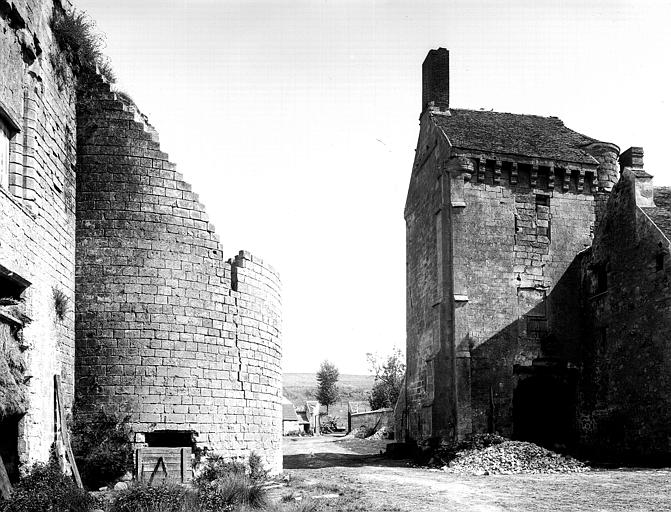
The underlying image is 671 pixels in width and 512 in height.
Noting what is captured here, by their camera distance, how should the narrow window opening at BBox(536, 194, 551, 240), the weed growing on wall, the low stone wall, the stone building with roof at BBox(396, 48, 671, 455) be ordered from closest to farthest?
the weed growing on wall
the stone building with roof at BBox(396, 48, 671, 455)
the narrow window opening at BBox(536, 194, 551, 240)
the low stone wall

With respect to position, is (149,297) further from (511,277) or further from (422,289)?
(422,289)

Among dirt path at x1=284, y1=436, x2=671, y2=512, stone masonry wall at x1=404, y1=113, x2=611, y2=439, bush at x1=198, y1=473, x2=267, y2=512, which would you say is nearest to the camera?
bush at x1=198, y1=473, x2=267, y2=512

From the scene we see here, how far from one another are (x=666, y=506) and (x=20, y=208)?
11.4 meters

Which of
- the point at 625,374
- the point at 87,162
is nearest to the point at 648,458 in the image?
the point at 625,374

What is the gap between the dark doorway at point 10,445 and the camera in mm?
11148

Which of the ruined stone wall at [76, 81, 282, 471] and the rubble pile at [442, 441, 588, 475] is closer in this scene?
the ruined stone wall at [76, 81, 282, 471]

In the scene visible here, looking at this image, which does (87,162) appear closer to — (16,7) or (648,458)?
(16,7)

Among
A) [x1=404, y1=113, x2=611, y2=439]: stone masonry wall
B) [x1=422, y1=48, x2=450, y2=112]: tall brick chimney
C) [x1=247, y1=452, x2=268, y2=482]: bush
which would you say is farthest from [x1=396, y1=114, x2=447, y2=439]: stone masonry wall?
[x1=247, y1=452, x2=268, y2=482]: bush

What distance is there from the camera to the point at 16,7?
11.6 meters

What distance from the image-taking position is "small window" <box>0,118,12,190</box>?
1151 centimetres

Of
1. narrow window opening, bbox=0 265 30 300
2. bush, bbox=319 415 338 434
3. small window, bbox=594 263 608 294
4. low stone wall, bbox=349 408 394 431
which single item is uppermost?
small window, bbox=594 263 608 294

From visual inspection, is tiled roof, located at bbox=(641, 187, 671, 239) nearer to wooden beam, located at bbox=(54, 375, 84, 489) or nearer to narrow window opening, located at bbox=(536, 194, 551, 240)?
narrow window opening, located at bbox=(536, 194, 551, 240)

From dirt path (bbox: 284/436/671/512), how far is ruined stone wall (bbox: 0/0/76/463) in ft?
17.6

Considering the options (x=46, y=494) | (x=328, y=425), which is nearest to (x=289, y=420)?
(x=328, y=425)
